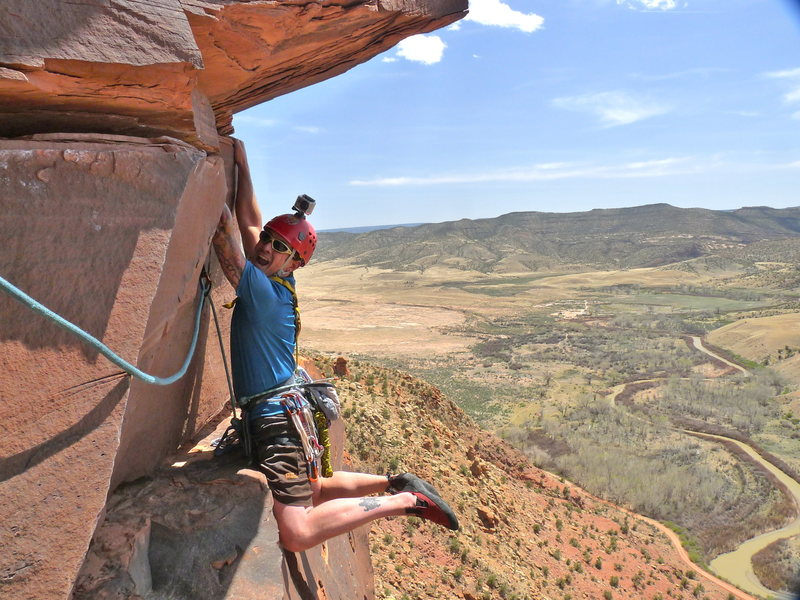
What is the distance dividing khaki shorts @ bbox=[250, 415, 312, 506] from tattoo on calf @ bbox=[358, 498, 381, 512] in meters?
0.34

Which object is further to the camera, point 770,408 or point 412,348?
point 412,348

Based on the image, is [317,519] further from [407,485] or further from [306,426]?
[407,485]

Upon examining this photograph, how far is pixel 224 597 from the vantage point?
10.5ft

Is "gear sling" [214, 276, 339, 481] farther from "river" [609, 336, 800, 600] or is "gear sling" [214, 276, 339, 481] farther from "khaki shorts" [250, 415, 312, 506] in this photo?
"river" [609, 336, 800, 600]

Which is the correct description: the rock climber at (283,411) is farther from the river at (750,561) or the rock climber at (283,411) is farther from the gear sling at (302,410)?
the river at (750,561)

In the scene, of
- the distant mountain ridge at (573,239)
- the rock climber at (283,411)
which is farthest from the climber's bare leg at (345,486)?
the distant mountain ridge at (573,239)

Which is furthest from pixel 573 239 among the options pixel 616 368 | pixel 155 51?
pixel 155 51

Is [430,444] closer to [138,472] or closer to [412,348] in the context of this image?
[138,472]

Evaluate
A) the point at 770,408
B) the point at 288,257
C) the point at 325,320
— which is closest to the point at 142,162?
the point at 288,257

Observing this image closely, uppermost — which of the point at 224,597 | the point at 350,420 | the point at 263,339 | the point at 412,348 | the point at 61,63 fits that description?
the point at 61,63

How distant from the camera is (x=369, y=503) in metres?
3.69

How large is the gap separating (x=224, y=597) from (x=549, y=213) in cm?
17939

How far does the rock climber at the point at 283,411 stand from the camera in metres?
3.57

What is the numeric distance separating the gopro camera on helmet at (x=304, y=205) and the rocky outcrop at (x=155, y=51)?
0.67m
